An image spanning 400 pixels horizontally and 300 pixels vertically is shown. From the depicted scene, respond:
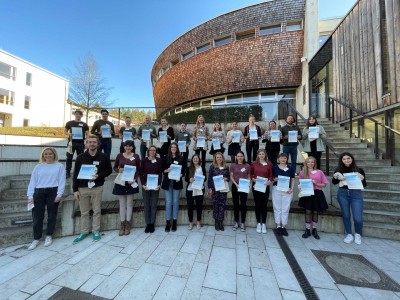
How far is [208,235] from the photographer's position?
14.3ft

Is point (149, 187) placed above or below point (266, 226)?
above

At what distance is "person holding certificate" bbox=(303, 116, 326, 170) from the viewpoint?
518 cm

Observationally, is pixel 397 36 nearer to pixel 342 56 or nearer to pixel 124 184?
pixel 342 56

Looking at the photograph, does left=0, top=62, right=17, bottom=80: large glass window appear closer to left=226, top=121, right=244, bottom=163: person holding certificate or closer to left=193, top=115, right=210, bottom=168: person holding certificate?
left=193, top=115, right=210, bottom=168: person holding certificate

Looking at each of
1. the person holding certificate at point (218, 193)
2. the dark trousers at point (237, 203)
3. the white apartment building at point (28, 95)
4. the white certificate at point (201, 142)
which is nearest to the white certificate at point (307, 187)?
the dark trousers at point (237, 203)

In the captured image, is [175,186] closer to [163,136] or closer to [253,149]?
[163,136]

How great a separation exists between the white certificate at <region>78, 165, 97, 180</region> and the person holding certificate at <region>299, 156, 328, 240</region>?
14.9ft

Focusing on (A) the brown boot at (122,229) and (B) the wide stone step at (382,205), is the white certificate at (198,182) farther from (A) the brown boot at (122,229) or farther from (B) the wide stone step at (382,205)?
(B) the wide stone step at (382,205)

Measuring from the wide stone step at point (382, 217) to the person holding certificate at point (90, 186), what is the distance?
241 inches

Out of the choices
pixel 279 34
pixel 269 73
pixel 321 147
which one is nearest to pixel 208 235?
pixel 321 147

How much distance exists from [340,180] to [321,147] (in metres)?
1.30

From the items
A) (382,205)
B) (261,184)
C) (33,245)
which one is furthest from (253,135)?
(33,245)

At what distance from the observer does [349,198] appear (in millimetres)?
4258

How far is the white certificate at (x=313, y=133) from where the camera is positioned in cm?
514
